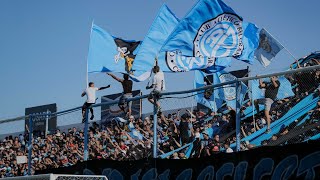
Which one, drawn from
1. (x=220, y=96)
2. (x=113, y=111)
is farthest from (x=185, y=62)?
(x=220, y=96)

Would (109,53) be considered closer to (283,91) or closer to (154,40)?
(154,40)

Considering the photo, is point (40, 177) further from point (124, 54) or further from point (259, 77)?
point (124, 54)

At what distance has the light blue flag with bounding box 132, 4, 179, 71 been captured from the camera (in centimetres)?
1579

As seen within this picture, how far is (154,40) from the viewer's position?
1608 cm

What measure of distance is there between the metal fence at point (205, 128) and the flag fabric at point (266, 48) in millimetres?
4460

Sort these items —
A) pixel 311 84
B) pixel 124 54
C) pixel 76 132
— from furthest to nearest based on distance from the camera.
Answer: pixel 124 54 < pixel 76 132 < pixel 311 84

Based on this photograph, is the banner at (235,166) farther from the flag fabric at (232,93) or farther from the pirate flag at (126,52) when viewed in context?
the pirate flag at (126,52)

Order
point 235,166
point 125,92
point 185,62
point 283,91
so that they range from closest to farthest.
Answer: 1. point 283,91
2. point 235,166
3. point 125,92
4. point 185,62

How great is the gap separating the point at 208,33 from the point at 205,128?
4.11 metres

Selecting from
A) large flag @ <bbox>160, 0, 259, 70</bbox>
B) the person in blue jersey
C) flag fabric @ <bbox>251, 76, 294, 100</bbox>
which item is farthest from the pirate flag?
flag fabric @ <bbox>251, 76, 294, 100</bbox>

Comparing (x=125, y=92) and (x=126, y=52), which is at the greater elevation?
(x=126, y=52)

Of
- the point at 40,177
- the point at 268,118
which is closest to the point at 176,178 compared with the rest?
the point at 268,118

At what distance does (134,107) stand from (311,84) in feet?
14.7

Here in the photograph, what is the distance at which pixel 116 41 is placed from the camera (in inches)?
673
